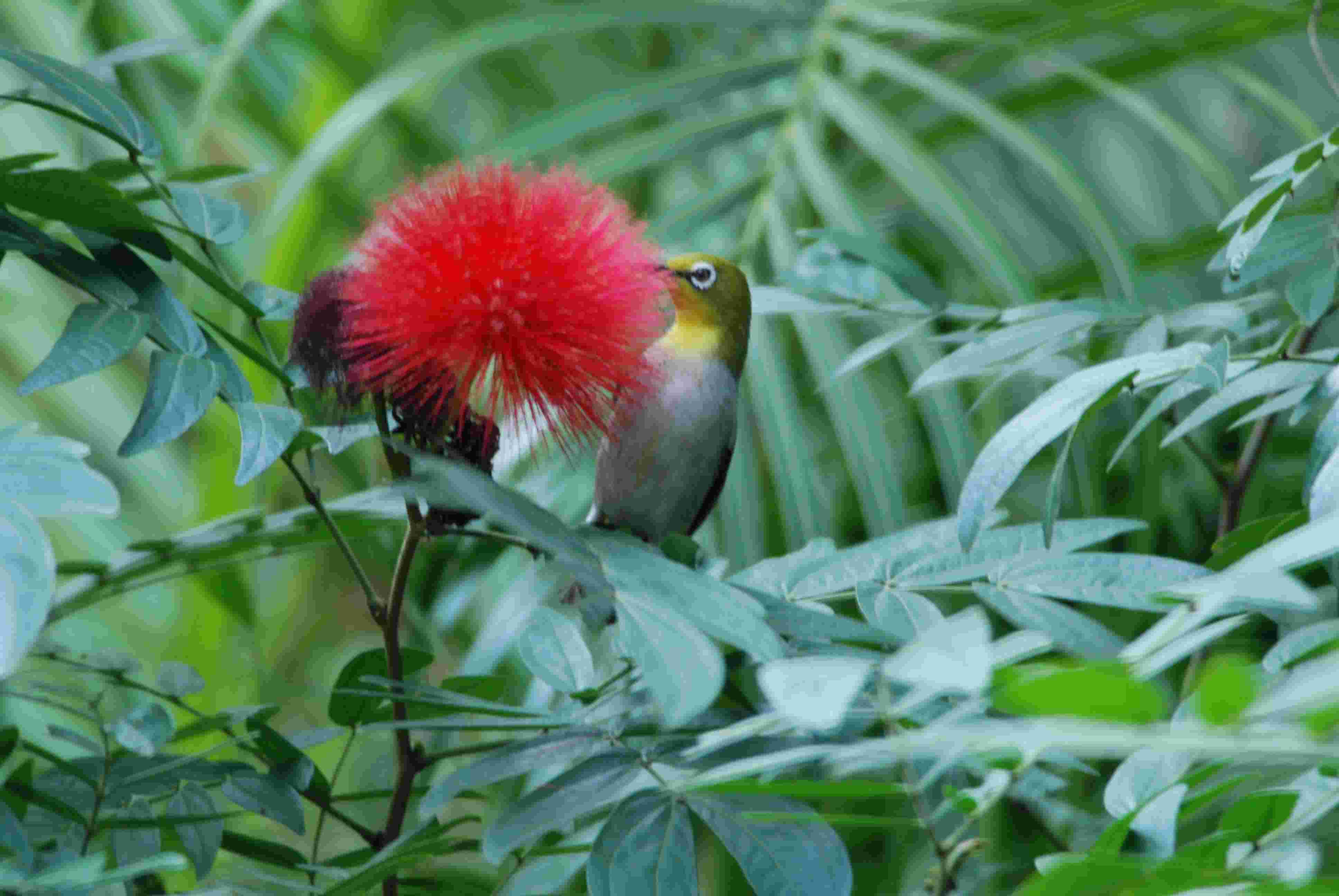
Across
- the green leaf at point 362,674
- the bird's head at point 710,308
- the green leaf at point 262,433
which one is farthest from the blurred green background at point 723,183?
the green leaf at point 262,433

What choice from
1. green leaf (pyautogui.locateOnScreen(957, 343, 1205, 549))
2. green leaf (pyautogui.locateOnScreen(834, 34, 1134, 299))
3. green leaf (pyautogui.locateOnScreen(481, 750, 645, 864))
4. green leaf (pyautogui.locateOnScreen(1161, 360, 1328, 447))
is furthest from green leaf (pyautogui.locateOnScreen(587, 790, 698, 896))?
green leaf (pyautogui.locateOnScreen(834, 34, 1134, 299))

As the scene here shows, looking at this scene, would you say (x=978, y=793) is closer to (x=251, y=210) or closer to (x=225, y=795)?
(x=225, y=795)

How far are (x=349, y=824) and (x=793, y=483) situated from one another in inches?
21.0

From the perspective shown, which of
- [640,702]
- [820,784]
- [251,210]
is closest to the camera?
[820,784]

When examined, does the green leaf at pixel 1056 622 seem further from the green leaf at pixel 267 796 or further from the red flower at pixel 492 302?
the green leaf at pixel 267 796

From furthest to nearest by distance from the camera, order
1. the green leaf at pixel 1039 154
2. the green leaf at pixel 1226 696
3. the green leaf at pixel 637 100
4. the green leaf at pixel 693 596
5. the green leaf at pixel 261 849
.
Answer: the green leaf at pixel 637 100 → the green leaf at pixel 1039 154 → the green leaf at pixel 261 849 → the green leaf at pixel 693 596 → the green leaf at pixel 1226 696

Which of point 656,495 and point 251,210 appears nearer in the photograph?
point 656,495

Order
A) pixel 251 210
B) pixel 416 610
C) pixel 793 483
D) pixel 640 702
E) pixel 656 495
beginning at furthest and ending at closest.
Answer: pixel 251 210 < pixel 416 610 < pixel 793 483 < pixel 656 495 < pixel 640 702

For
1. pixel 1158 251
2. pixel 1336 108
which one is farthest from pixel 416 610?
pixel 1336 108

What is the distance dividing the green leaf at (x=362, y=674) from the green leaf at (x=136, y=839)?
0.08 m

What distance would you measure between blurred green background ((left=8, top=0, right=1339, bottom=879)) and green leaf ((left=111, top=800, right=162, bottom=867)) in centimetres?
32

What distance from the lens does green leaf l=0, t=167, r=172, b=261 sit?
440 mm

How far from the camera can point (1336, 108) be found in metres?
1.45

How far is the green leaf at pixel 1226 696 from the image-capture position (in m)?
0.24
